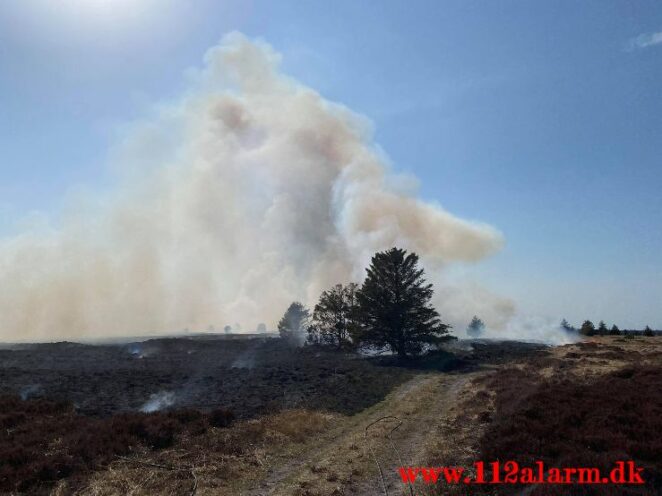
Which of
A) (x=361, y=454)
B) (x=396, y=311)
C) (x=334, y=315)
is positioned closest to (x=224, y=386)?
(x=361, y=454)

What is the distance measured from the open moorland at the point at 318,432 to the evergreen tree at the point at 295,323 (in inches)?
2123

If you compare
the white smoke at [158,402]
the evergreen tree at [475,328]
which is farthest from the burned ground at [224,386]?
the evergreen tree at [475,328]

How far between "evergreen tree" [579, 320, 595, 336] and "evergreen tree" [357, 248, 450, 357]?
4006 centimetres

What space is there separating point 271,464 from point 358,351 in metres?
46.8

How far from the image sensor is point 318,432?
67.3ft

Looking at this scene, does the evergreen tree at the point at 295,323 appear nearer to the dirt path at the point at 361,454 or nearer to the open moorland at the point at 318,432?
the open moorland at the point at 318,432

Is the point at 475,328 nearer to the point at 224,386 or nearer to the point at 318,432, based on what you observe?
the point at 224,386

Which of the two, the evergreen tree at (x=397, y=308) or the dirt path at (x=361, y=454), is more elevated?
the evergreen tree at (x=397, y=308)

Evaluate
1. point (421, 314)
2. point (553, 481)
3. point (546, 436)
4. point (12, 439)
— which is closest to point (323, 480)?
point (553, 481)

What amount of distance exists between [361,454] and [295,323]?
72.5 metres

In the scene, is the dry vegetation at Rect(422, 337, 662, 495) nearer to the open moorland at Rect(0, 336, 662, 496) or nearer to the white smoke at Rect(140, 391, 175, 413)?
the open moorland at Rect(0, 336, 662, 496)

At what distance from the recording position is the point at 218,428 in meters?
20.0

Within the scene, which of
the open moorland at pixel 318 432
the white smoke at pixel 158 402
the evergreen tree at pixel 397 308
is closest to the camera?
the open moorland at pixel 318 432

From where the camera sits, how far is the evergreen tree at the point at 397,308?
52281 millimetres
